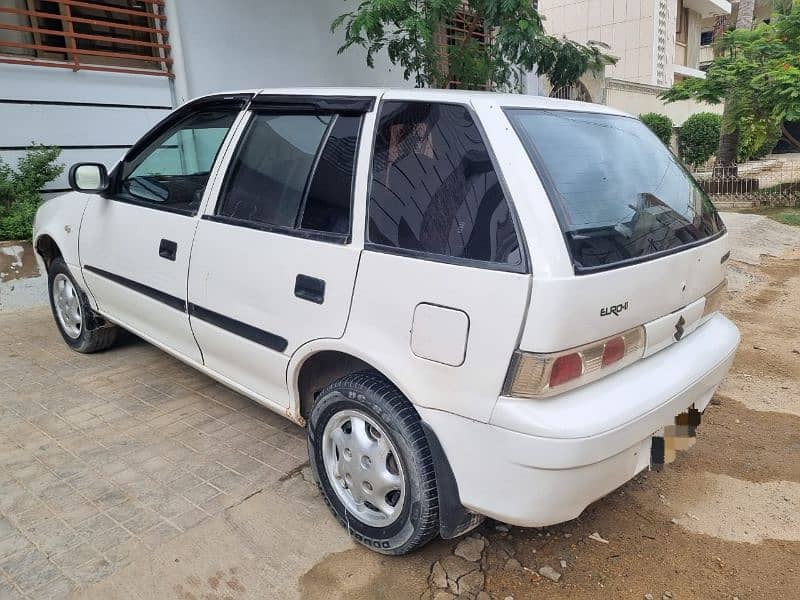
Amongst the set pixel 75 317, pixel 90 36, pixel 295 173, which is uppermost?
pixel 90 36

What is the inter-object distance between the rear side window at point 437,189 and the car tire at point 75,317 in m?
2.79

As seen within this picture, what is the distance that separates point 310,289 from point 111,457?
5.10 ft

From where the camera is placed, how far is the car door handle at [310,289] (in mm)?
2354

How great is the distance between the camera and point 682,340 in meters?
2.47

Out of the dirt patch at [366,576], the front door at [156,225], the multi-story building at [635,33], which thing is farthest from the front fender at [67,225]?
the multi-story building at [635,33]

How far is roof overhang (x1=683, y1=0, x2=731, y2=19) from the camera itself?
27469 mm

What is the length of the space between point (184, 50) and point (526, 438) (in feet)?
21.7

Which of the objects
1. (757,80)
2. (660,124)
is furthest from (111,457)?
(660,124)

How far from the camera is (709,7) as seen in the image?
2822 centimetres

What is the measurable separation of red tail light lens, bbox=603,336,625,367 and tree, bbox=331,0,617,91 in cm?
505

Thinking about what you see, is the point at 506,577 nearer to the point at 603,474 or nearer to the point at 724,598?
the point at 603,474

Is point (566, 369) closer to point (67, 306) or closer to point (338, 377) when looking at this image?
point (338, 377)

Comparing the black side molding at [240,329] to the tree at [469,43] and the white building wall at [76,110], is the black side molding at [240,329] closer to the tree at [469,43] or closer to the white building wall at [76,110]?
the white building wall at [76,110]

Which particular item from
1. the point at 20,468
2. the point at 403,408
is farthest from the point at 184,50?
the point at 403,408
